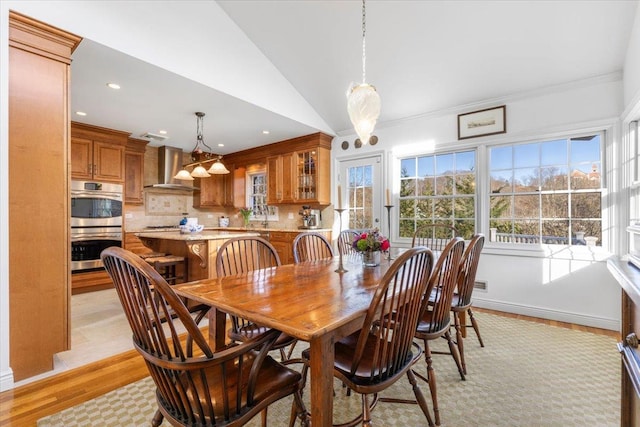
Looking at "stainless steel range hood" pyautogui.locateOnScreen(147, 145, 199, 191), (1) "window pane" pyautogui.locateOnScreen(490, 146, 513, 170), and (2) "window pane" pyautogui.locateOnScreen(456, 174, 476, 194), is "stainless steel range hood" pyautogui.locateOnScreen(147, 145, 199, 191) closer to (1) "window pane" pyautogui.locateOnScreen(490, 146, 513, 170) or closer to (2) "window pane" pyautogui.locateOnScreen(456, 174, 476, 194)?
(2) "window pane" pyautogui.locateOnScreen(456, 174, 476, 194)

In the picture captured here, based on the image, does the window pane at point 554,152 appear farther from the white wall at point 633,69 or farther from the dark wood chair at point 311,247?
the dark wood chair at point 311,247

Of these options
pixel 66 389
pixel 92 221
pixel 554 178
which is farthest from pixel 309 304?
pixel 92 221

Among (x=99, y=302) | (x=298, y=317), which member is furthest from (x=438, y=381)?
(x=99, y=302)

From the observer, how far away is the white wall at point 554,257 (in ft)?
9.77

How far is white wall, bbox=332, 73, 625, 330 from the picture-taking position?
2.98m

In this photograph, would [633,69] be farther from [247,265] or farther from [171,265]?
[171,265]

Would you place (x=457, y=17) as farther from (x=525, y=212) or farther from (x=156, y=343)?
(x=156, y=343)

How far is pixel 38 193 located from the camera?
212 centimetres

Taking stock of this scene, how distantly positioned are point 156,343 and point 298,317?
1.60ft

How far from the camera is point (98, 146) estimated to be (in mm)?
4668

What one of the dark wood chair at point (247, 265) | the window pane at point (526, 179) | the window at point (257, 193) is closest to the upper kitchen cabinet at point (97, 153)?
the window at point (257, 193)

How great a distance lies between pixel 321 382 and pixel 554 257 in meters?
3.36

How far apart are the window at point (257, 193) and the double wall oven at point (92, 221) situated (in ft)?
7.87

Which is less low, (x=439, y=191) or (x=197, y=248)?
(x=439, y=191)
